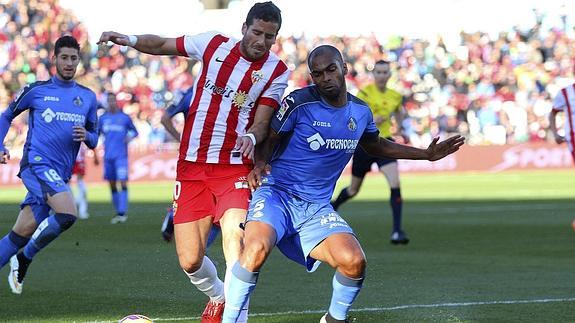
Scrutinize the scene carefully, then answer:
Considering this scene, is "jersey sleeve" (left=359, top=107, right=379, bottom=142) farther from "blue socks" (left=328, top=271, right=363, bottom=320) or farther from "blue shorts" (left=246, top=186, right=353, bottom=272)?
"blue socks" (left=328, top=271, right=363, bottom=320)

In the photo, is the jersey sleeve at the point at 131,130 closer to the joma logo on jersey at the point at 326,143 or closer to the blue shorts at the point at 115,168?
the blue shorts at the point at 115,168

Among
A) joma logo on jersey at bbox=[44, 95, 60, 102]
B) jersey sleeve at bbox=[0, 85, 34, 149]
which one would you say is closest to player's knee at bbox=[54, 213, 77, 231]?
jersey sleeve at bbox=[0, 85, 34, 149]

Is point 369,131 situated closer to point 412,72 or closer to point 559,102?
point 559,102

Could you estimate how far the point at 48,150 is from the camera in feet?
35.2

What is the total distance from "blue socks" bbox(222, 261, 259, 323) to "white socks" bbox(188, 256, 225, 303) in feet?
3.84

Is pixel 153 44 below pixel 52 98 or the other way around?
the other way around

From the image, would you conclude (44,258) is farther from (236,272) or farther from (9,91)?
(9,91)

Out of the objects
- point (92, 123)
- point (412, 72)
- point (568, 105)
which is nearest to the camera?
point (92, 123)

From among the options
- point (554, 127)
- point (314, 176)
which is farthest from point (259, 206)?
point (554, 127)

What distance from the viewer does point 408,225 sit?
1867 centimetres

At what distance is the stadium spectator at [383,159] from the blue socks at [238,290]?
8467 mm

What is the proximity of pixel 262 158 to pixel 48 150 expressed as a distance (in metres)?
3.70

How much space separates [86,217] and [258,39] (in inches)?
531

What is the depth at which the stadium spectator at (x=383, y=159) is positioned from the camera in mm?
15633
